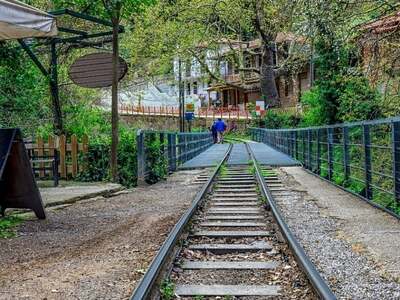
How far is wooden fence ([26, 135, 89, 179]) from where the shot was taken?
13.5 meters

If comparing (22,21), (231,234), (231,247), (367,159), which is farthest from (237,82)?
(231,247)

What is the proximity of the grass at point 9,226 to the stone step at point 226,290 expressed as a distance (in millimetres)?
3251

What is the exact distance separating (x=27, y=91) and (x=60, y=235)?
37.6ft

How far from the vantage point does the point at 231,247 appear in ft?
20.1

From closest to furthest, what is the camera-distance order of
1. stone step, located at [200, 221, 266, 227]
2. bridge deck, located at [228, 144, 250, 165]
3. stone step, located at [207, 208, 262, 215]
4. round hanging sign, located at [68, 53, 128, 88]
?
stone step, located at [200, 221, 266, 227], stone step, located at [207, 208, 262, 215], round hanging sign, located at [68, 53, 128, 88], bridge deck, located at [228, 144, 250, 165]

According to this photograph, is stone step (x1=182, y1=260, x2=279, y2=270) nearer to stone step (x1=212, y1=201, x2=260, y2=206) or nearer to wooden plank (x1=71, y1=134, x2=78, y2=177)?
stone step (x1=212, y1=201, x2=260, y2=206)

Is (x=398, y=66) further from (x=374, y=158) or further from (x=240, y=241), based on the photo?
(x=240, y=241)

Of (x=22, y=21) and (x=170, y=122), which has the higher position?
(x=22, y=21)

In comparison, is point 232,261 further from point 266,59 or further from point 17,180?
point 266,59

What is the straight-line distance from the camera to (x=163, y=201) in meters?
10.3

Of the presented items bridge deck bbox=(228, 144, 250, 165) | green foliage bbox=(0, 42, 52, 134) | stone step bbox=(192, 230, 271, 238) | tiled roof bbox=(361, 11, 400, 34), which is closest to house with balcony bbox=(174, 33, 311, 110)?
bridge deck bbox=(228, 144, 250, 165)

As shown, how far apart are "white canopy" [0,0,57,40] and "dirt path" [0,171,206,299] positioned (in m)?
2.62

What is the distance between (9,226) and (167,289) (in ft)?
12.7

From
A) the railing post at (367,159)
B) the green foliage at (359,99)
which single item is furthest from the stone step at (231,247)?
the green foliage at (359,99)
